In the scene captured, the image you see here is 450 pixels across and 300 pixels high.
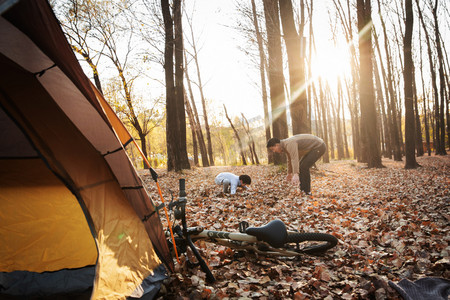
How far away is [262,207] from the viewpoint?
5.57m

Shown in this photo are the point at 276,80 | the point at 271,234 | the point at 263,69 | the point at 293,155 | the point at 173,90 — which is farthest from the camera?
the point at 263,69

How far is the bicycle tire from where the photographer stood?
9.64ft

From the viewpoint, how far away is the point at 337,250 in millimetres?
3230

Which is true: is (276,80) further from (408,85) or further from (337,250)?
(337,250)

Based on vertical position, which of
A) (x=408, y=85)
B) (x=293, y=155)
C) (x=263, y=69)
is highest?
(x=263, y=69)

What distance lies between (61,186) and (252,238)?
2.54 metres

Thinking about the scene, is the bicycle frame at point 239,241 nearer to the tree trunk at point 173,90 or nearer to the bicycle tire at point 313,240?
the bicycle tire at point 313,240

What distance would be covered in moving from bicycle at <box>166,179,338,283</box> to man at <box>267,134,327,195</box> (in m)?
2.79

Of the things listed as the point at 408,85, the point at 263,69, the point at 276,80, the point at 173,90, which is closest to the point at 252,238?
the point at 173,90

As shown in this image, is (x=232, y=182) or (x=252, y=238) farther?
(x=232, y=182)

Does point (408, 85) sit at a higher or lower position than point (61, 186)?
higher

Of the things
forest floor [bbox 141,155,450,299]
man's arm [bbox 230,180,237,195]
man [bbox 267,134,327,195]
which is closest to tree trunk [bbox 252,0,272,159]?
man [bbox 267,134,327,195]

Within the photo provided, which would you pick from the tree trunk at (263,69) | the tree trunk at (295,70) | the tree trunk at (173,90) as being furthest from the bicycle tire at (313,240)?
the tree trunk at (263,69)

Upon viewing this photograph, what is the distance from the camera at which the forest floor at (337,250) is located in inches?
92.0
